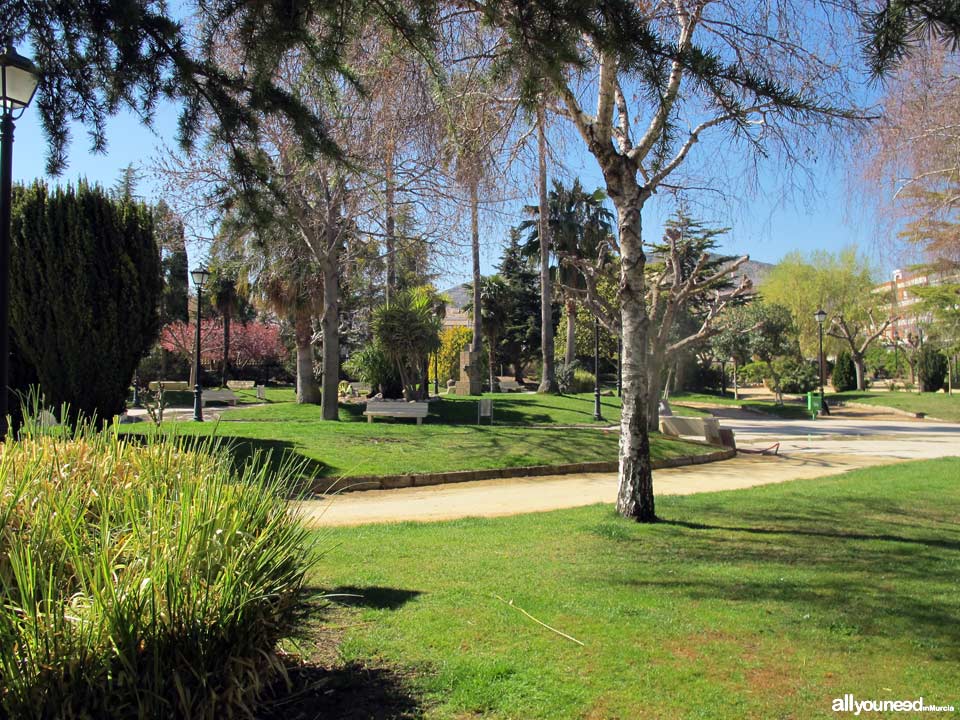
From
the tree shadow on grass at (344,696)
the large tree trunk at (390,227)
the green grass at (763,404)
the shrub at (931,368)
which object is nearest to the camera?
the tree shadow on grass at (344,696)

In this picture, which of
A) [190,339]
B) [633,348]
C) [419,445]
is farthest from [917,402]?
[190,339]

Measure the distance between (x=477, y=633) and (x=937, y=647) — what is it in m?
2.68

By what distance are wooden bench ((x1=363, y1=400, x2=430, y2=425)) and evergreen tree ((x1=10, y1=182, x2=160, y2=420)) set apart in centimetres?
733

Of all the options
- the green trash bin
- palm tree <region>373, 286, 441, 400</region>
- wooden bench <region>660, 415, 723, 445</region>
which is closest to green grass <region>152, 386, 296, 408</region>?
palm tree <region>373, 286, 441, 400</region>

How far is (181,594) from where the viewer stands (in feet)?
9.58

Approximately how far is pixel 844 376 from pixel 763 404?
12.9 meters

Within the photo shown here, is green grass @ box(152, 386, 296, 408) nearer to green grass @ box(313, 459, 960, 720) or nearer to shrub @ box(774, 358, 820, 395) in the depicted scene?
Answer: green grass @ box(313, 459, 960, 720)

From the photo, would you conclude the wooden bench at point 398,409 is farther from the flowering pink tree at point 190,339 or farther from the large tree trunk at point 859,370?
A: the large tree trunk at point 859,370

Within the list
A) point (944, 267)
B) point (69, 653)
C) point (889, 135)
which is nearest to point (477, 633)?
point (69, 653)

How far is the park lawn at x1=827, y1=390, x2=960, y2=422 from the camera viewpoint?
33281 mm

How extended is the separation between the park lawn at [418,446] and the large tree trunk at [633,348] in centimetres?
530

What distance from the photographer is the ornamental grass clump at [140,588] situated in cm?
267

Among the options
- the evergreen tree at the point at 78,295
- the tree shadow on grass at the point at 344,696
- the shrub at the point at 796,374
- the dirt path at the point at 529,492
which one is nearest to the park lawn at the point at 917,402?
the shrub at the point at 796,374

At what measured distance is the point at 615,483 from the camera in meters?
13.1
